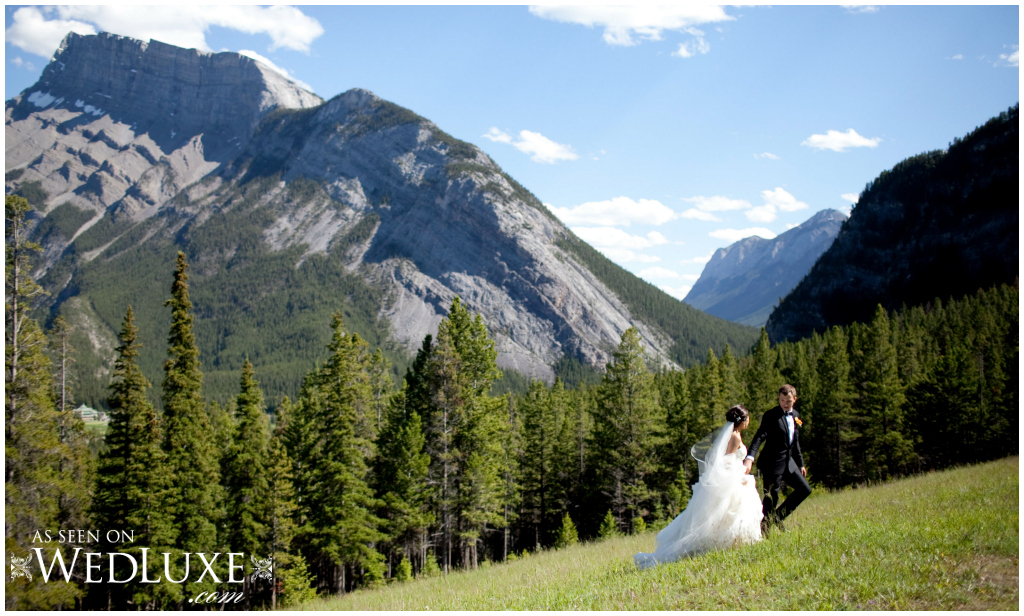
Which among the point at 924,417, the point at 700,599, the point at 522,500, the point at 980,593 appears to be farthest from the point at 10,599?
the point at 924,417

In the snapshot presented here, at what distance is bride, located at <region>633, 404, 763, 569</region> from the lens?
883 cm

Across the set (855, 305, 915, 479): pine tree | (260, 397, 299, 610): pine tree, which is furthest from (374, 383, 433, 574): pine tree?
(855, 305, 915, 479): pine tree

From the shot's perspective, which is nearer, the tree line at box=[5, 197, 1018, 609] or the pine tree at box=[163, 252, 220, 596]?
the tree line at box=[5, 197, 1018, 609]

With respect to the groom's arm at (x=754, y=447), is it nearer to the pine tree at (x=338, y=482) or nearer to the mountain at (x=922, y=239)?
the pine tree at (x=338, y=482)

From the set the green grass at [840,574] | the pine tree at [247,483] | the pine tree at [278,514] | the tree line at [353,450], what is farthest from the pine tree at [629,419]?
the green grass at [840,574]

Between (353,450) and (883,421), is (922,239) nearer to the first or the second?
(883,421)

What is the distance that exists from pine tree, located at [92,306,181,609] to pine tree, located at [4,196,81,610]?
5.18 metres

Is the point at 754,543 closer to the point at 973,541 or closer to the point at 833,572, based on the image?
the point at 833,572

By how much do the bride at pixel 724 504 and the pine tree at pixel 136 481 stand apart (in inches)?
792

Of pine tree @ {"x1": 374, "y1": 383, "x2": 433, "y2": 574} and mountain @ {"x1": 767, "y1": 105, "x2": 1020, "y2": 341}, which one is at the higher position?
mountain @ {"x1": 767, "y1": 105, "x2": 1020, "y2": 341}

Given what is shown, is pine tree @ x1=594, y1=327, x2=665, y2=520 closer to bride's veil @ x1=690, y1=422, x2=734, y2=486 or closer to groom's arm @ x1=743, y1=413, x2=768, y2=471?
bride's veil @ x1=690, y1=422, x2=734, y2=486

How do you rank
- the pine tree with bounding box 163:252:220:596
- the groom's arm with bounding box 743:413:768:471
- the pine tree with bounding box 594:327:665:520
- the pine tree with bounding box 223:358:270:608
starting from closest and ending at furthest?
the groom's arm with bounding box 743:413:768:471 → the pine tree with bounding box 163:252:220:596 → the pine tree with bounding box 223:358:270:608 → the pine tree with bounding box 594:327:665:520

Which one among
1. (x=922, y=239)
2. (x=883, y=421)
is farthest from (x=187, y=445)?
(x=922, y=239)

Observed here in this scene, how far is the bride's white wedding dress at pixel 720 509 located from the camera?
8.83 m
